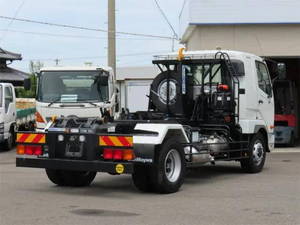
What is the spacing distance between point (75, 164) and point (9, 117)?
1114cm

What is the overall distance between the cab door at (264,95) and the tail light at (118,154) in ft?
15.0

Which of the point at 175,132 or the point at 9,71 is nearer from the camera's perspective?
the point at 175,132


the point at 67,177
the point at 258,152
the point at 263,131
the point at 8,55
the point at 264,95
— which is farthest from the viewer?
the point at 8,55

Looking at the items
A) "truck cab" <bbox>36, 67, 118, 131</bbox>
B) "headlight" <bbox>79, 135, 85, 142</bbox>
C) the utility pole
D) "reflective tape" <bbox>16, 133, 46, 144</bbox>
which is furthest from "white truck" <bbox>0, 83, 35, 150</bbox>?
"headlight" <bbox>79, 135, 85, 142</bbox>

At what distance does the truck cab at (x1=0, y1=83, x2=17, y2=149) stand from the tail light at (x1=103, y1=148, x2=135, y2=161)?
1055cm

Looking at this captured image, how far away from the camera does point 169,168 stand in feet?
33.6

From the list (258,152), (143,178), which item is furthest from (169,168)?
(258,152)

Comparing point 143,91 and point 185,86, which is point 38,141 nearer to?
point 185,86

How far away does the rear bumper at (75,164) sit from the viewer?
9.54 metres

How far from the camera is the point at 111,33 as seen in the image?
25.3 m

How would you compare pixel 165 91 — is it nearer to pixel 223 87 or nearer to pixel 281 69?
pixel 223 87

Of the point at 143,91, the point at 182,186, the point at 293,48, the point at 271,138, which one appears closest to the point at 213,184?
the point at 182,186

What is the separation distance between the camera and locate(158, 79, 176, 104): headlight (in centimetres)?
1217

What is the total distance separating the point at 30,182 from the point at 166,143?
11.0 feet
